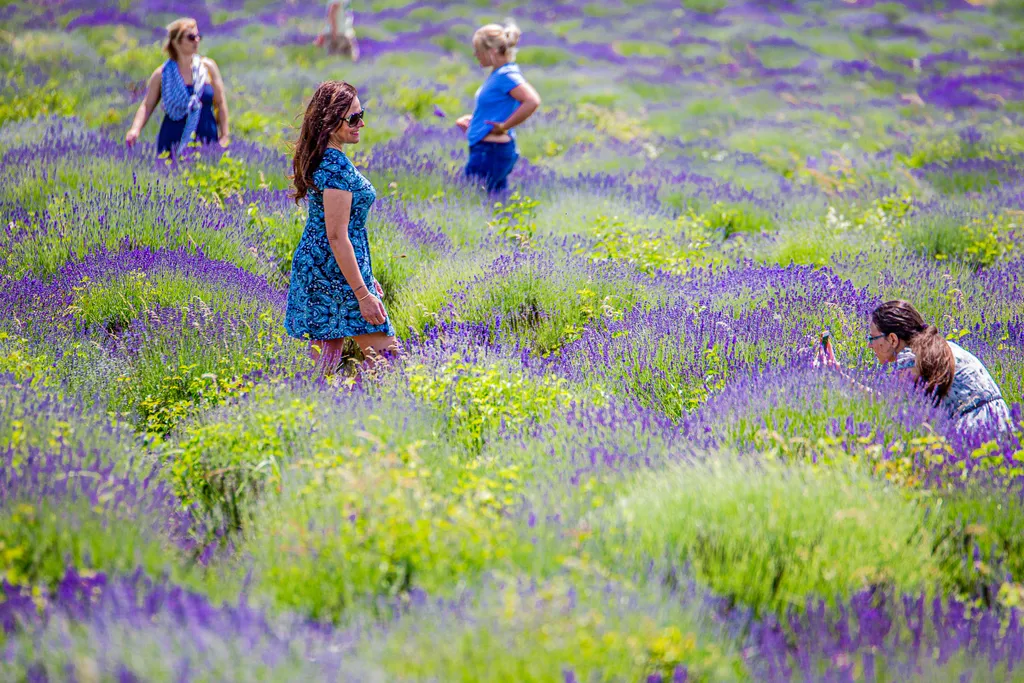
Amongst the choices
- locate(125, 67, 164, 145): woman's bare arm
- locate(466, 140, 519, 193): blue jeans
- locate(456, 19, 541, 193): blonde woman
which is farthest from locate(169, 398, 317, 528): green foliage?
locate(125, 67, 164, 145): woman's bare arm

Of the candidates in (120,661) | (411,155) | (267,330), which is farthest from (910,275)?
(120,661)

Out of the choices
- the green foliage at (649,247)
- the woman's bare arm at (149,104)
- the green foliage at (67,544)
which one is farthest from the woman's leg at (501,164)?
the green foliage at (67,544)

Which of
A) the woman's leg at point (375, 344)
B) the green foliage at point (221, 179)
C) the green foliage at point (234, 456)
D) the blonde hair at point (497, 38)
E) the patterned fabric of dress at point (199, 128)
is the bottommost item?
the green foliage at point (234, 456)

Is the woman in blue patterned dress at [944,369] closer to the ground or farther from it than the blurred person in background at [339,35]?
closer to the ground

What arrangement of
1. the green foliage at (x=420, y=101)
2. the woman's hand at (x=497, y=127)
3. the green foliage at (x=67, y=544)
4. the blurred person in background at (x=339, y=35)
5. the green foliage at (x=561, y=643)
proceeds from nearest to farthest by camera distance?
the green foliage at (x=561, y=643), the green foliage at (x=67, y=544), the woman's hand at (x=497, y=127), the green foliage at (x=420, y=101), the blurred person in background at (x=339, y=35)

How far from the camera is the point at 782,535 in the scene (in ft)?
7.74

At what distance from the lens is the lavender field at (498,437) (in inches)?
77.2

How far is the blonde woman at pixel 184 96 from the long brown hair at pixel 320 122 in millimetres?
2806

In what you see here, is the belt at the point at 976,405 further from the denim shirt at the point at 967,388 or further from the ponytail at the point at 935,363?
the ponytail at the point at 935,363

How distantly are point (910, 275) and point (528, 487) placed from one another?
11.2 ft

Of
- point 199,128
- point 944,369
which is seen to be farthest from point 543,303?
point 199,128

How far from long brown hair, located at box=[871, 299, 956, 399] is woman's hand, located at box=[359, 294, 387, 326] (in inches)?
89.3

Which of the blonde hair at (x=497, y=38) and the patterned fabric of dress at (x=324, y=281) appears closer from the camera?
the patterned fabric of dress at (x=324, y=281)

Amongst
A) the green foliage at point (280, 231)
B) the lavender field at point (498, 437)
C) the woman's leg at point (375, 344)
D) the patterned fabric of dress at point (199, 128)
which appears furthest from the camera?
the patterned fabric of dress at point (199, 128)
